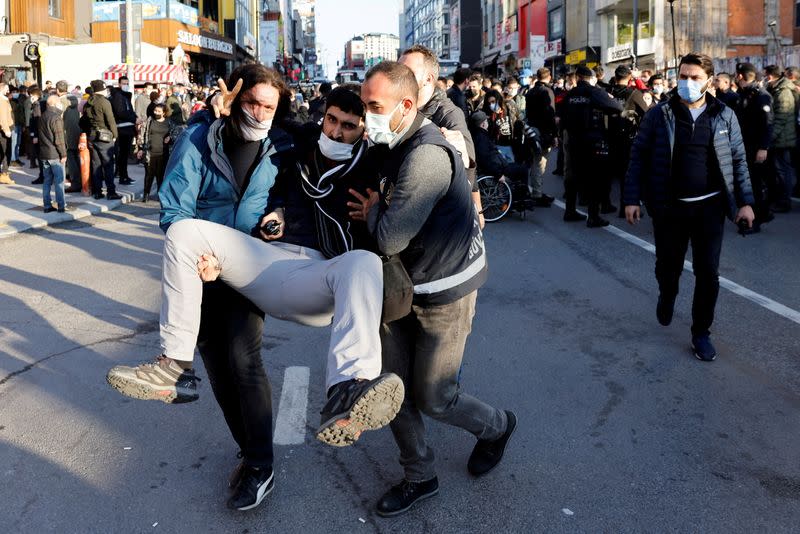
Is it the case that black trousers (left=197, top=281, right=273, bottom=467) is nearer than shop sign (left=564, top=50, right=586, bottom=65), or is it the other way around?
black trousers (left=197, top=281, right=273, bottom=467)

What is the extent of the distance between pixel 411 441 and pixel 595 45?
1800 inches

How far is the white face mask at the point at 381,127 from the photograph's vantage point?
10.1ft

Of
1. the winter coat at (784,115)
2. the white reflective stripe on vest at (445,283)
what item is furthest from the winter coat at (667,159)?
the winter coat at (784,115)

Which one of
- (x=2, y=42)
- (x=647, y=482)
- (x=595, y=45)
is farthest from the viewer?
(x=595, y=45)

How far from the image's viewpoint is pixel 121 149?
55.9 feet

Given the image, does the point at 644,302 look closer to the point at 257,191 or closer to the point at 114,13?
the point at 257,191

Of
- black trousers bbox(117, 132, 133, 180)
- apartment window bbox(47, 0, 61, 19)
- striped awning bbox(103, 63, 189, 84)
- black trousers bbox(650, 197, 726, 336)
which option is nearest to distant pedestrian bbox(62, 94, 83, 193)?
black trousers bbox(117, 132, 133, 180)

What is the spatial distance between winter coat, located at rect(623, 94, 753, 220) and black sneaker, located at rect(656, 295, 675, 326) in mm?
695

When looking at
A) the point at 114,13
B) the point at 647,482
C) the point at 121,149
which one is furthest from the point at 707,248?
the point at 114,13

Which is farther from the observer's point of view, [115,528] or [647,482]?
[647,482]

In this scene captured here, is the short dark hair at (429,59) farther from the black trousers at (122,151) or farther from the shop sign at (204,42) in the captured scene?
the shop sign at (204,42)

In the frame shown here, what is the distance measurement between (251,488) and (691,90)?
3931 mm

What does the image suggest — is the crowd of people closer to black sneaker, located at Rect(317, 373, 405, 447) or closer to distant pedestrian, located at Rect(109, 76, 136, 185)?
black sneaker, located at Rect(317, 373, 405, 447)

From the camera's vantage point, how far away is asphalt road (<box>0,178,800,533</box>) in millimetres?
3518
